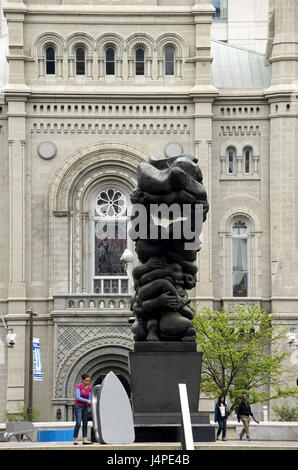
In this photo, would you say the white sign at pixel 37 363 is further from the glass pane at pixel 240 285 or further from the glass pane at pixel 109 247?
the glass pane at pixel 240 285

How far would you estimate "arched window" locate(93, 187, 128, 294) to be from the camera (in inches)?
2931

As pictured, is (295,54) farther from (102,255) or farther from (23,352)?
(23,352)

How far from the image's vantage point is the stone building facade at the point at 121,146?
2869 inches

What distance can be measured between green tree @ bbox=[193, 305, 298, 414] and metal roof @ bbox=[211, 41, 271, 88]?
11.6 meters

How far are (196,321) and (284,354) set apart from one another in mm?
3972

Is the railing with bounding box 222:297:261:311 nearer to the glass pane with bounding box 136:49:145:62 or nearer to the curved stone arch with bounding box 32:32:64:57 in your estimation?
the glass pane with bounding box 136:49:145:62

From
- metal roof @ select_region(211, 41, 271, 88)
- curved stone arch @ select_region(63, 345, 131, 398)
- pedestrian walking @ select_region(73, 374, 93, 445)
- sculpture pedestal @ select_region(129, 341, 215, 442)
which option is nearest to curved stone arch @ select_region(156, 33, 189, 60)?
metal roof @ select_region(211, 41, 271, 88)

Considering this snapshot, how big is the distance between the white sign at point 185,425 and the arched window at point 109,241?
42382 millimetres

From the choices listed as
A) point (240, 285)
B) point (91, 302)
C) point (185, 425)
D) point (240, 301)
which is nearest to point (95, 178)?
point (91, 302)

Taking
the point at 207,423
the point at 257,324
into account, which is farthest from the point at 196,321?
the point at 207,423

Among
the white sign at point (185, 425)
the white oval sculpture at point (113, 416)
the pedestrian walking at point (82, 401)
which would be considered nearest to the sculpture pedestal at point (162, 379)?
the white sign at point (185, 425)

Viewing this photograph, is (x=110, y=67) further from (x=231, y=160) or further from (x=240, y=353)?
(x=240, y=353)

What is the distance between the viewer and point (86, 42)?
74.4 meters

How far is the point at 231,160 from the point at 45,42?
10355mm
